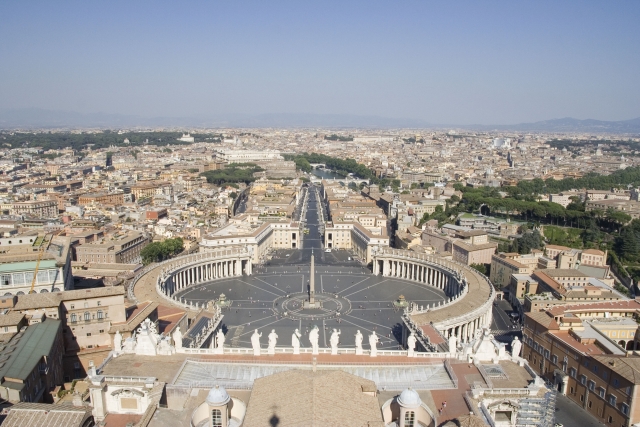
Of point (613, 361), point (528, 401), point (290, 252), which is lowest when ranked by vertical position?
point (290, 252)

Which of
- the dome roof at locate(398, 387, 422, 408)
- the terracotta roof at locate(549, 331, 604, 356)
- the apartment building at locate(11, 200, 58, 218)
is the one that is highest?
the dome roof at locate(398, 387, 422, 408)

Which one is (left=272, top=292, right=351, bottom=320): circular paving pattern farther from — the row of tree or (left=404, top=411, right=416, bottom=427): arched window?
(left=404, top=411, right=416, bottom=427): arched window

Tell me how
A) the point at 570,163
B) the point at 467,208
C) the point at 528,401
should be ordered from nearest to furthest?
the point at 528,401 < the point at 467,208 < the point at 570,163

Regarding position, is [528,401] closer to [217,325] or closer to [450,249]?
[217,325]

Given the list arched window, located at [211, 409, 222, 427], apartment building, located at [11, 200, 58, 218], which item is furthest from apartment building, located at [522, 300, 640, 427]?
apartment building, located at [11, 200, 58, 218]

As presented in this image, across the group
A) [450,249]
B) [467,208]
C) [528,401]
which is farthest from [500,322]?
[467,208]

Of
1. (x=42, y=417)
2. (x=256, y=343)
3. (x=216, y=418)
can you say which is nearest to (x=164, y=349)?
(x=256, y=343)

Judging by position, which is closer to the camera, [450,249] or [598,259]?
[598,259]
